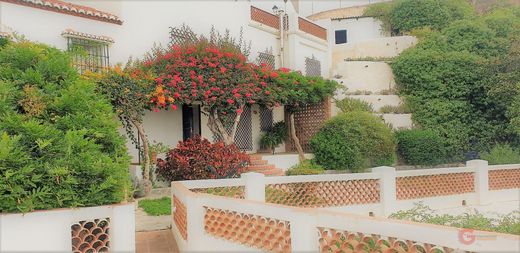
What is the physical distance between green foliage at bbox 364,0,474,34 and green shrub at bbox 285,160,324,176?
48.2 feet

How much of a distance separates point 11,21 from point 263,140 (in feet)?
29.3

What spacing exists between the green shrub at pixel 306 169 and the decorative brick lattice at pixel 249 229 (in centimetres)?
837

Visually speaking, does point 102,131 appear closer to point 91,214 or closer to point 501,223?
point 91,214

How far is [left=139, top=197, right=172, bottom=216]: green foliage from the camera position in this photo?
9.37 metres

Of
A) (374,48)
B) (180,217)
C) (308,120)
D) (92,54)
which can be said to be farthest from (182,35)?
(374,48)

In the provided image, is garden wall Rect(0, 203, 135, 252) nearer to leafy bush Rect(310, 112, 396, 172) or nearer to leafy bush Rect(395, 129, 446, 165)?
leafy bush Rect(310, 112, 396, 172)

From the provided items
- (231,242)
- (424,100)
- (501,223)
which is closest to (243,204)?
(231,242)

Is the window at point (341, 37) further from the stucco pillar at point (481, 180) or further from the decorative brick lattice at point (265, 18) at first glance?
the stucco pillar at point (481, 180)

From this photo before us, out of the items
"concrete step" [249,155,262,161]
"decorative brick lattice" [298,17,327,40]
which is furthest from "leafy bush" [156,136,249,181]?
"decorative brick lattice" [298,17,327,40]

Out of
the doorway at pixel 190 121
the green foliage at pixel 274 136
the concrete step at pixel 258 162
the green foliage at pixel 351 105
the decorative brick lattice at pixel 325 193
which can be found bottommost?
the decorative brick lattice at pixel 325 193

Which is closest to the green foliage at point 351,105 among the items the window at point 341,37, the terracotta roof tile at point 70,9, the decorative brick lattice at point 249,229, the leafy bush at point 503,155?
the leafy bush at point 503,155

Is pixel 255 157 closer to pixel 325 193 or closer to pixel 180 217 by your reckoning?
pixel 325 193

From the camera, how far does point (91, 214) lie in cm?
477

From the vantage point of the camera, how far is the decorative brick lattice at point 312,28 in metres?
18.9
